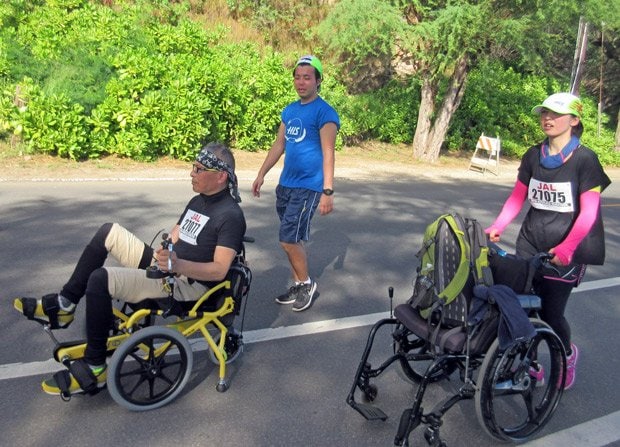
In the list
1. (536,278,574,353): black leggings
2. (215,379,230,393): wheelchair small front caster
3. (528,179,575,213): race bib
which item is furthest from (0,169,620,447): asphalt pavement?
(528,179,575,213): race bib

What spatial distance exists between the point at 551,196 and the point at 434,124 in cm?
1456

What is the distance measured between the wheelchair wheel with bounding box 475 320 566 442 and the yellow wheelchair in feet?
5.00

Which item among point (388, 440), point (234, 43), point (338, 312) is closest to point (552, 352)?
point (388, 440)

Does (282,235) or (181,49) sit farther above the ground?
(181,49)

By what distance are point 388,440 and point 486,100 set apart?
18.8 m

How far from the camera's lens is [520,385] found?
11.2 feet

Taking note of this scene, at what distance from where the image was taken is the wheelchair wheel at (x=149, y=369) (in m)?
3.17

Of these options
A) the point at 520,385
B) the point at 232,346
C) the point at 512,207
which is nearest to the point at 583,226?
the point at 512,207

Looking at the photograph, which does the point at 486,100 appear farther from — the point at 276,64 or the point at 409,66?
the point at 276,64

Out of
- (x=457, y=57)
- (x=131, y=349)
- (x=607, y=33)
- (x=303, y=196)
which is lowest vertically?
(x=131, y=349)

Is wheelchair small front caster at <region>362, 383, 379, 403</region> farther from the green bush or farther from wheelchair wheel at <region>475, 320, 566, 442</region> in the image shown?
the green bush

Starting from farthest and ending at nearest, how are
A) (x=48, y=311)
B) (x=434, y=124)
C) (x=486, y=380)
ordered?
(x=434, y=124), (x=48, y=311), (x=486, y=380)

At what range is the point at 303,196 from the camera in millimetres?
4902

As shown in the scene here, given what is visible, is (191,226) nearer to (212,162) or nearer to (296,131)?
(212,162)
